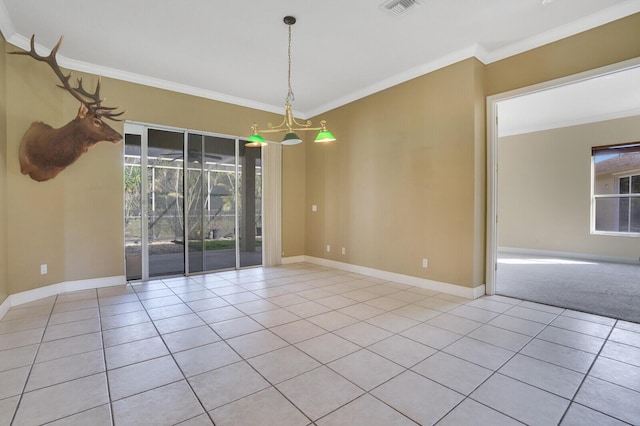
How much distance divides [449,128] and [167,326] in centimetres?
432

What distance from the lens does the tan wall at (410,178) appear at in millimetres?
4105

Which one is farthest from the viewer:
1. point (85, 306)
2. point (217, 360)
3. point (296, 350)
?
point (85, 306)

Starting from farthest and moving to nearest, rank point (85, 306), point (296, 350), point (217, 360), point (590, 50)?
point (85, 306), point (590, 50), point (296, 350), point (217, 360)

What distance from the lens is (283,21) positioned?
344 cm

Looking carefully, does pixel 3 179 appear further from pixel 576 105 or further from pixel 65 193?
pixel 576 105

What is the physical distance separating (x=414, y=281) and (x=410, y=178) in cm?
162

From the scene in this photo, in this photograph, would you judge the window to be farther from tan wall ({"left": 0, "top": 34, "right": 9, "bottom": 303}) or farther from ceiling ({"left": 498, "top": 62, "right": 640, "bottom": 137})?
tan wall ({"left": 0, "top": 34, "right": 9, "bottom": 303})

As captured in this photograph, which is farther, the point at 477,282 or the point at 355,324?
the point at 477,282

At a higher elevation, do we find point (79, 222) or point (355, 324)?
point (79, 222)

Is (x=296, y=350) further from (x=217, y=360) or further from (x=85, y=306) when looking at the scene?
(x=85, y=306)

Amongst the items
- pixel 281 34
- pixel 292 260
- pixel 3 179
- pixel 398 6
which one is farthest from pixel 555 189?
pixel 3 179

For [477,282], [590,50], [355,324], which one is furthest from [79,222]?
[590,50]

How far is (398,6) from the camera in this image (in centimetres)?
318

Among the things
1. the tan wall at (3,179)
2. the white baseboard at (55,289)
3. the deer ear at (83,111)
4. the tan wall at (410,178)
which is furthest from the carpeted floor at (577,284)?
the tan wall at (3,179)
